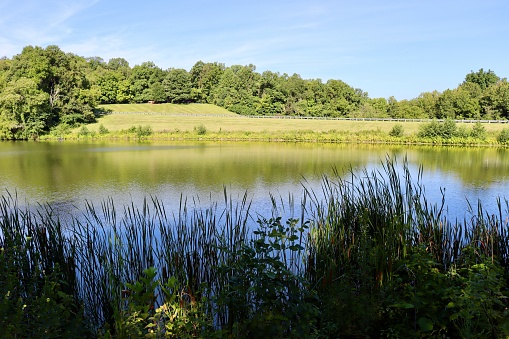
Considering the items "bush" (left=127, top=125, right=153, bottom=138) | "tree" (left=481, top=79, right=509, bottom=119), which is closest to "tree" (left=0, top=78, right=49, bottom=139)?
"bush" (left=127, top=125, right=153, bottom=138)

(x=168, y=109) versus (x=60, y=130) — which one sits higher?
(x=168, y=109)

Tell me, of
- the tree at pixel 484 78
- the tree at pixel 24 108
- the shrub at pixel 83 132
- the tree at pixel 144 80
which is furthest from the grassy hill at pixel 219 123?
the tree at pixel 484 78

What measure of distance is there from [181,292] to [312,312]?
172 centimetres

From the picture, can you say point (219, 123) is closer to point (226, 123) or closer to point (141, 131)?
point (226, 123)

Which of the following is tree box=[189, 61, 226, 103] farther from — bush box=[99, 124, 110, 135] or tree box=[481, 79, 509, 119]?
tree box=[481, 79, 509, 119]

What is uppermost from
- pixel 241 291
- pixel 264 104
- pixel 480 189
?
pixel 264 104

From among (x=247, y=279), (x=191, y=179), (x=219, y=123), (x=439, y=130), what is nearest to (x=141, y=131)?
(x=219, y=123)

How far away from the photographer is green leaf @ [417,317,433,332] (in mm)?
3289

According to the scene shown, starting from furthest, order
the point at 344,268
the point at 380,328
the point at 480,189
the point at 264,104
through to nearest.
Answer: the point at 264,104 → the point at 480,189 → the point at 344,268 → the point at 380,328

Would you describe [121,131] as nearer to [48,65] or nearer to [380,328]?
[48,65]

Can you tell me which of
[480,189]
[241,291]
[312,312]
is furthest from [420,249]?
[480,189]

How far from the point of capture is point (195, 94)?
81812 mm

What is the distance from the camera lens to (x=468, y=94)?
6556 centimetres

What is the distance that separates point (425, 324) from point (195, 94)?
81.3m
